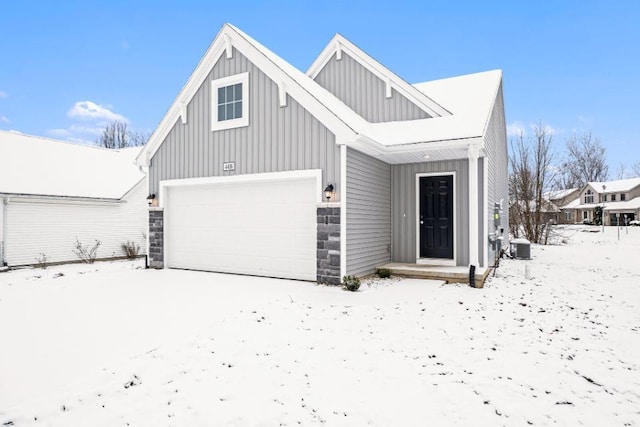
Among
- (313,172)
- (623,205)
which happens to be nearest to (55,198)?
(313,172)

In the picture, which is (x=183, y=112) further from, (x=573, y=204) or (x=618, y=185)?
(x=573, y=204)

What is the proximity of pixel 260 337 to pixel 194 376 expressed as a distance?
1114mm

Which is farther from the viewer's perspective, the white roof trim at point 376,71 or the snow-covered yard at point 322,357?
the white roof trim at point 376,71

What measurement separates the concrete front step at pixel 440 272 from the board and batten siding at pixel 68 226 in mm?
10676

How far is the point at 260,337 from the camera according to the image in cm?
440

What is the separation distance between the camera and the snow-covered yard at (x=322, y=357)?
2.79m

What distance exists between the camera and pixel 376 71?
10.1 m

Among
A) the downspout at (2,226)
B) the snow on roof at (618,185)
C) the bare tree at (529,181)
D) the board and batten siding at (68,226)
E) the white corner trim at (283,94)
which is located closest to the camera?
the white corner trim at (283,94)

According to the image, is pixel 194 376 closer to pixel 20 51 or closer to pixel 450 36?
pixel 450 36

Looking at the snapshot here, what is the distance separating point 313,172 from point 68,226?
32.6 ft

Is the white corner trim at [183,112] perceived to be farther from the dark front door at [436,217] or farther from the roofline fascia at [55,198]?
the dark front door at [436,217]

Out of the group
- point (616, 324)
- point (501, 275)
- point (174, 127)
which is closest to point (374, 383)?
point (616, 324)

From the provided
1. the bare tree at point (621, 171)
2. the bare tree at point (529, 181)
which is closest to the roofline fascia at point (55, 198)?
the bare tree at point (529, 181)

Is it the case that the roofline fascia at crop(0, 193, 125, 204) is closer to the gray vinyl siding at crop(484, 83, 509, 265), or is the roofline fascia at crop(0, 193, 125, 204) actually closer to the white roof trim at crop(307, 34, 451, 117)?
the white roof trim at crop(307, 34, 451, 117)
